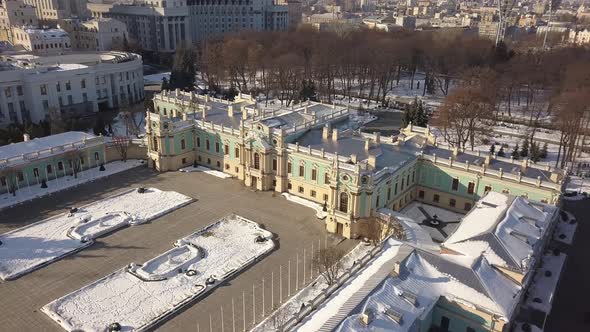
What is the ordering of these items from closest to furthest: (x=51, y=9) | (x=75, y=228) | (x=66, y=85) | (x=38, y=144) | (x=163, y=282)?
(x=163, y=282) < (x=75, y=228) < (x=38, y=144) < (x=66, y=85) < (x=51, y=9)

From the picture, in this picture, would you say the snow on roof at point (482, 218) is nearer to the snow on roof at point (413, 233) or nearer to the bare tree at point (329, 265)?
the snow on roof at point (413, 233)

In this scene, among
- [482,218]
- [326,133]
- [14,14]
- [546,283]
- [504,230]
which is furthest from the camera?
[14,14]

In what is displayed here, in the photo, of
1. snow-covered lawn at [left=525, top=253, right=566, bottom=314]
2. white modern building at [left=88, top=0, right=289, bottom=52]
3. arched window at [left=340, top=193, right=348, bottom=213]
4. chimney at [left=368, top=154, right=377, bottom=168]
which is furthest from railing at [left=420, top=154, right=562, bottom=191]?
white modern building at [left=88, top=0, right=289, bottom=52]

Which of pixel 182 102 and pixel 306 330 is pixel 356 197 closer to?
pixel 306 330

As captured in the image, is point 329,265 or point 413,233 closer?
point 329,265

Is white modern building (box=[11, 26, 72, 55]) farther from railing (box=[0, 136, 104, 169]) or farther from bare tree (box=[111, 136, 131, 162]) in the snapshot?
railing (box=[0, 136, 104, 169])

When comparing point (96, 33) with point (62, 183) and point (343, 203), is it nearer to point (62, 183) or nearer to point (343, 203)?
point (62, 183)

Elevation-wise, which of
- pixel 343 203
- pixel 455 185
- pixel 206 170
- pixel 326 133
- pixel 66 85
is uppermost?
pixel 66 85

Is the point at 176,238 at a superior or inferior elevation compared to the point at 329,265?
inferior

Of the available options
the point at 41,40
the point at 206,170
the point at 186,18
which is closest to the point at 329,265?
the point at 206,170
